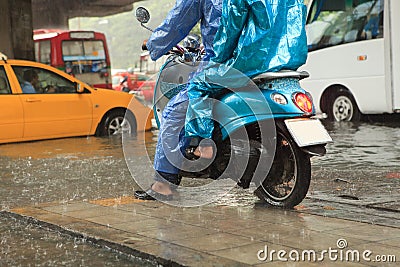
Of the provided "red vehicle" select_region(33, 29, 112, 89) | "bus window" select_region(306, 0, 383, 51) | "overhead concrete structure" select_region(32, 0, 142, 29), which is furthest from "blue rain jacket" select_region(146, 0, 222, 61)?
"overhead concrete structure" select_region(32, 0, 142, 29)

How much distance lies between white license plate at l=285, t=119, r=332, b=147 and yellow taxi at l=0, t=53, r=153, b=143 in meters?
8.04

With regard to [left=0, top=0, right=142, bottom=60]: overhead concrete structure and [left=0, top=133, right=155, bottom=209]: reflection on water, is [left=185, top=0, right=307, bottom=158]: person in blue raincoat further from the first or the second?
[left=0, top=0, right=142, bottom=60]: overhead concrete structure

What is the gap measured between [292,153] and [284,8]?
1.09 metres

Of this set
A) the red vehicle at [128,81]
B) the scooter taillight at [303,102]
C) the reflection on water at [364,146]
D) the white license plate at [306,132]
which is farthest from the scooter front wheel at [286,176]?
the red vehicle at [128,81]

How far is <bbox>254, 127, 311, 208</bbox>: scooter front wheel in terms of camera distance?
5707 millimetres

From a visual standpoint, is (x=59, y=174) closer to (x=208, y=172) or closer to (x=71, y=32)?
(x=208, y=172)

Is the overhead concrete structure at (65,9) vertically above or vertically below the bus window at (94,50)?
above

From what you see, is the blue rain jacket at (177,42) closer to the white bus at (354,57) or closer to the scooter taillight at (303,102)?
the scooter taillight at (303,102)

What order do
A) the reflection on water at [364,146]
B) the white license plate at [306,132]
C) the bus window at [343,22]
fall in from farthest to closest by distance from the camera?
the bus window at [343,22], the reflection on water at [364,146], the white license plate at [306,132]

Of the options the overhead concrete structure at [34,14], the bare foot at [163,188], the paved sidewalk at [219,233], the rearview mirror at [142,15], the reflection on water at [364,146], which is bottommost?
the reflection on water at [364,146]

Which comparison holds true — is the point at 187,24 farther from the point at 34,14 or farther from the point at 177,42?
the point at 34,14

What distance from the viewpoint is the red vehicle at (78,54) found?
2727cm

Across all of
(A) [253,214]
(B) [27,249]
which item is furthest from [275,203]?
(B) [27,249]

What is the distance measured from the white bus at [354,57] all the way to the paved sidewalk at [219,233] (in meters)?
8.92
